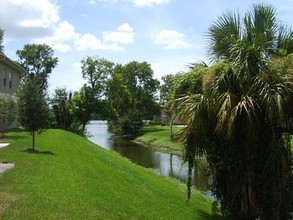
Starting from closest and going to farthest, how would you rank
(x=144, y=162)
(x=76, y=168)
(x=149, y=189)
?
(x=149, y=189), (x=76, y=168), (x=144, y=162)

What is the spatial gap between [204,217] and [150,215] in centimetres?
206

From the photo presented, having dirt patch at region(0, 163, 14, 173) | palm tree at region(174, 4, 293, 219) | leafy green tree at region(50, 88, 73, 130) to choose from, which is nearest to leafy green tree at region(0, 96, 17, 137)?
dirt patch at region(0, 163, 14, 173)

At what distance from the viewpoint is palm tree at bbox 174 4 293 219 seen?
9.48 meters

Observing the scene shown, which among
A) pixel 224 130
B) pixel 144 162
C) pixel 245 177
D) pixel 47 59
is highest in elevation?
pixel 47 59

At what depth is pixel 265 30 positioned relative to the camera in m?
10.4

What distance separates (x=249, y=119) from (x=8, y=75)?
2818 cm

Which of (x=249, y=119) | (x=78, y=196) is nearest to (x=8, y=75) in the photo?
(x=78, y=196)

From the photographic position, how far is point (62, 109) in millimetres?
49750

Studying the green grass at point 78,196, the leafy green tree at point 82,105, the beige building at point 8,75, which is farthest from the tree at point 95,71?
the green grass at point 78,196

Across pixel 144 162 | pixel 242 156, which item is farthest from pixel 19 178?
pixel 144 162

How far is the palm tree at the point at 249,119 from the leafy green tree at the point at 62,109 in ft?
133

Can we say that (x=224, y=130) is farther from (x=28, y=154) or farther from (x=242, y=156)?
(x=28, y=154)

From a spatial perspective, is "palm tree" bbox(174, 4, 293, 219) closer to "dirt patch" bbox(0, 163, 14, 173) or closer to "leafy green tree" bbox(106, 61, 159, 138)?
"dirt patch" bbox(0, 163, 14, 173)

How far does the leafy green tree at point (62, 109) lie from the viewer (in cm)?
4975
